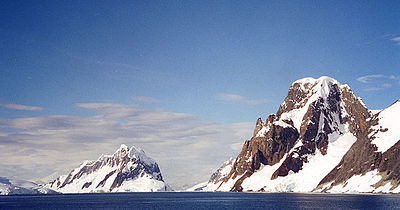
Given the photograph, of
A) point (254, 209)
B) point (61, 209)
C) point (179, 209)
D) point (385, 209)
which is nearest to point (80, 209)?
point (61, 209)

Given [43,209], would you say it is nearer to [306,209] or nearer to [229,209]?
[229,209]

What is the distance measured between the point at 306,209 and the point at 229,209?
2922 cm

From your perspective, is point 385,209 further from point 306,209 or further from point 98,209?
point 98,209

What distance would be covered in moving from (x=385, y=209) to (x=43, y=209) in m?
148

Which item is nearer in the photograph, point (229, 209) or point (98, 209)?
point (229, 209)

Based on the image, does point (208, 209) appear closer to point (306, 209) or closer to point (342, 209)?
point (306, 209)

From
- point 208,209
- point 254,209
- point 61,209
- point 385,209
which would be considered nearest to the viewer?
point 385,209

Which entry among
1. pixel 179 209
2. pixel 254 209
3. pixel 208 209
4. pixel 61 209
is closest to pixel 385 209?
pixel 254 209

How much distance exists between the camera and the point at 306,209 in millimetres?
144250

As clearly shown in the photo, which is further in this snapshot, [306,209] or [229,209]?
[229,209]

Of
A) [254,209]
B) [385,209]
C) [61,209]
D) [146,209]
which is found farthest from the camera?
[61,209]

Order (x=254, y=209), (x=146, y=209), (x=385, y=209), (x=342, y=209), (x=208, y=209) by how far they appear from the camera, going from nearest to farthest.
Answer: (x=385, y=209) → (x=342, y=209) → (x=254, y=209) → (x=208, y=209) → (x=146, y=209)

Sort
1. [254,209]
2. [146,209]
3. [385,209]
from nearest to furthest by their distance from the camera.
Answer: [385,209] < [254,209] < [146,209]

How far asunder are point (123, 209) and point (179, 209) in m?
26.2
